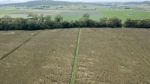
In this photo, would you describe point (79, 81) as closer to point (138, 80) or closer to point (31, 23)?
point (138, 80)

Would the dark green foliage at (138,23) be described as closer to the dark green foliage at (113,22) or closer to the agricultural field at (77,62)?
the dark green foliage at (113,22)

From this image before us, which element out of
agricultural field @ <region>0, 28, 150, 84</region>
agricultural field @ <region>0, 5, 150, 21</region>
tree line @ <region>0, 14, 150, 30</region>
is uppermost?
agricultural field @ <region>0, 28, 150, 84</region>

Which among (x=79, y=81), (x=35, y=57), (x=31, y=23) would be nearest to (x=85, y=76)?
(x=79, y=81)

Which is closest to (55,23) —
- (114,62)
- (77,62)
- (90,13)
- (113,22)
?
(113,22)

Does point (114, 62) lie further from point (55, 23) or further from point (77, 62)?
point (55, 23)

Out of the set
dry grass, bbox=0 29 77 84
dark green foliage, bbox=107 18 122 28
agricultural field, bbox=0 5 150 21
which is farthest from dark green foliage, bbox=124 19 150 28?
dry grass, bbox=0 29 77 84

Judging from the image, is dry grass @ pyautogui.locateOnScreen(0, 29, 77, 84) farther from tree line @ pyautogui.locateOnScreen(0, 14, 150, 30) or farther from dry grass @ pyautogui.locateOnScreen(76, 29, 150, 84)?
tree line @ pyautogui.locateOnScreen(0, 14, 150, 30)

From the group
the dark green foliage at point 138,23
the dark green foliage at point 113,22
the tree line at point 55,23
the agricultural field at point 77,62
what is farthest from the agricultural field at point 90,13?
the agricultural field at point 77,62
